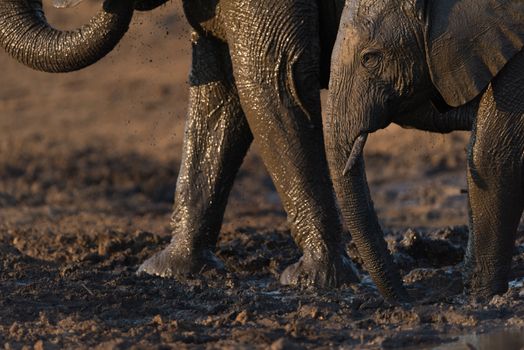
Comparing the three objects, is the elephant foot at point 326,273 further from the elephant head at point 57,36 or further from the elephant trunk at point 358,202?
the elephant head at point 57,36

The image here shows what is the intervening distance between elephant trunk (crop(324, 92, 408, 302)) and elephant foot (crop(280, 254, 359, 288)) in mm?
832

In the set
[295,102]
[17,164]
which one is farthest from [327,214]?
[17,164]

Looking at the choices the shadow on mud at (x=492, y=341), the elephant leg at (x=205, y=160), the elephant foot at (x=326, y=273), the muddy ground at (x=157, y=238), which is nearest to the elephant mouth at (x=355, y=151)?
the muddy ground at (x=157, y=238)

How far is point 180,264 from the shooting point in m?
9.14

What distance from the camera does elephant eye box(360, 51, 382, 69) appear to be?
289 inches

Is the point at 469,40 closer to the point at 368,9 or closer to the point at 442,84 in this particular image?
the point at 442,84

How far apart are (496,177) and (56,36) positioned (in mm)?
2585

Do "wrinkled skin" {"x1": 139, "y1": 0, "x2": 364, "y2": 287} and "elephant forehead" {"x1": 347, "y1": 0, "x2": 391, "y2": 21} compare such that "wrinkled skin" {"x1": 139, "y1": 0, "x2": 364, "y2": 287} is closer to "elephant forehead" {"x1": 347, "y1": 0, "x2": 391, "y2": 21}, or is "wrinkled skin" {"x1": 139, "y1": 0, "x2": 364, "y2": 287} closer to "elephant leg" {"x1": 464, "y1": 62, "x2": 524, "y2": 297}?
"elephant forehead" {"x1": 347, "y1": 0, "x2": 391, "y2": 21}

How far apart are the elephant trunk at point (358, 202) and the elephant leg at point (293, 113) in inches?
28.4

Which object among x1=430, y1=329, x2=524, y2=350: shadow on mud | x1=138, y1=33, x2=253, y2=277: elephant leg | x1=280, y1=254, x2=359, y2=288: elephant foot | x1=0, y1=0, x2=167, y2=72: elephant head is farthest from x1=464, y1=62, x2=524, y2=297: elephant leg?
x1=0, y1=0, x2=167, y2=72: elephant head

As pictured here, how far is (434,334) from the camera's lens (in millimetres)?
7043

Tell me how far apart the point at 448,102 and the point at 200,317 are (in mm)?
1567

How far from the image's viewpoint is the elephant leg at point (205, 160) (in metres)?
9.00

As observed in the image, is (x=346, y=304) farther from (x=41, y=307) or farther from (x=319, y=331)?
(x=41, y=307)
